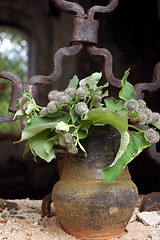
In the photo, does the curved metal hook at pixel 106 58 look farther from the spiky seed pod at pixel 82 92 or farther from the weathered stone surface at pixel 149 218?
the weathered stone surface at pixel 149 218

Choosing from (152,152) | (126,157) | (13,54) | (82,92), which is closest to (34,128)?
(82,92)

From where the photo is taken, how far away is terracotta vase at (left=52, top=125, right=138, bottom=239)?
1.03 meters

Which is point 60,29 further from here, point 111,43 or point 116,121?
point 116,121

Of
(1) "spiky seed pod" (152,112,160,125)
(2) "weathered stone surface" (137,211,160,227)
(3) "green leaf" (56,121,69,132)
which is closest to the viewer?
(3) "green leaf" (56,121,69,132)

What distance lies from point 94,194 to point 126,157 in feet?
0.49

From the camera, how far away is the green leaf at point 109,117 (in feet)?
3.28

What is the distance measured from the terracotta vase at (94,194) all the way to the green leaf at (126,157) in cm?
6

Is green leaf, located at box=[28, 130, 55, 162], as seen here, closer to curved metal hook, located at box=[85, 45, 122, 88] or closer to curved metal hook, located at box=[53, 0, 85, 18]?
curved metal hook, located at box=[85, 45, 122, 88]

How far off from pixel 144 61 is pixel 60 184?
159 cm

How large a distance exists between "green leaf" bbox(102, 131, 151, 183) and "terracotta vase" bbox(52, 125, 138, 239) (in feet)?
0.20

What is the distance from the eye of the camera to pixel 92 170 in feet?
3.57

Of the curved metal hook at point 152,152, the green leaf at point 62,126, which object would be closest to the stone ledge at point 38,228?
the curved metal hook at point 152,152

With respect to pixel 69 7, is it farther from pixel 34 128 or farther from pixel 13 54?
pixel 13 54

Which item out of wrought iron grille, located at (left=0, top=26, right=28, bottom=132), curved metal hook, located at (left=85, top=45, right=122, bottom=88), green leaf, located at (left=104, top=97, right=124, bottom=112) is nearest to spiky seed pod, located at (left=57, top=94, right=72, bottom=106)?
green leaf, located at (left=104, top=97, right=124, bottom=112)
